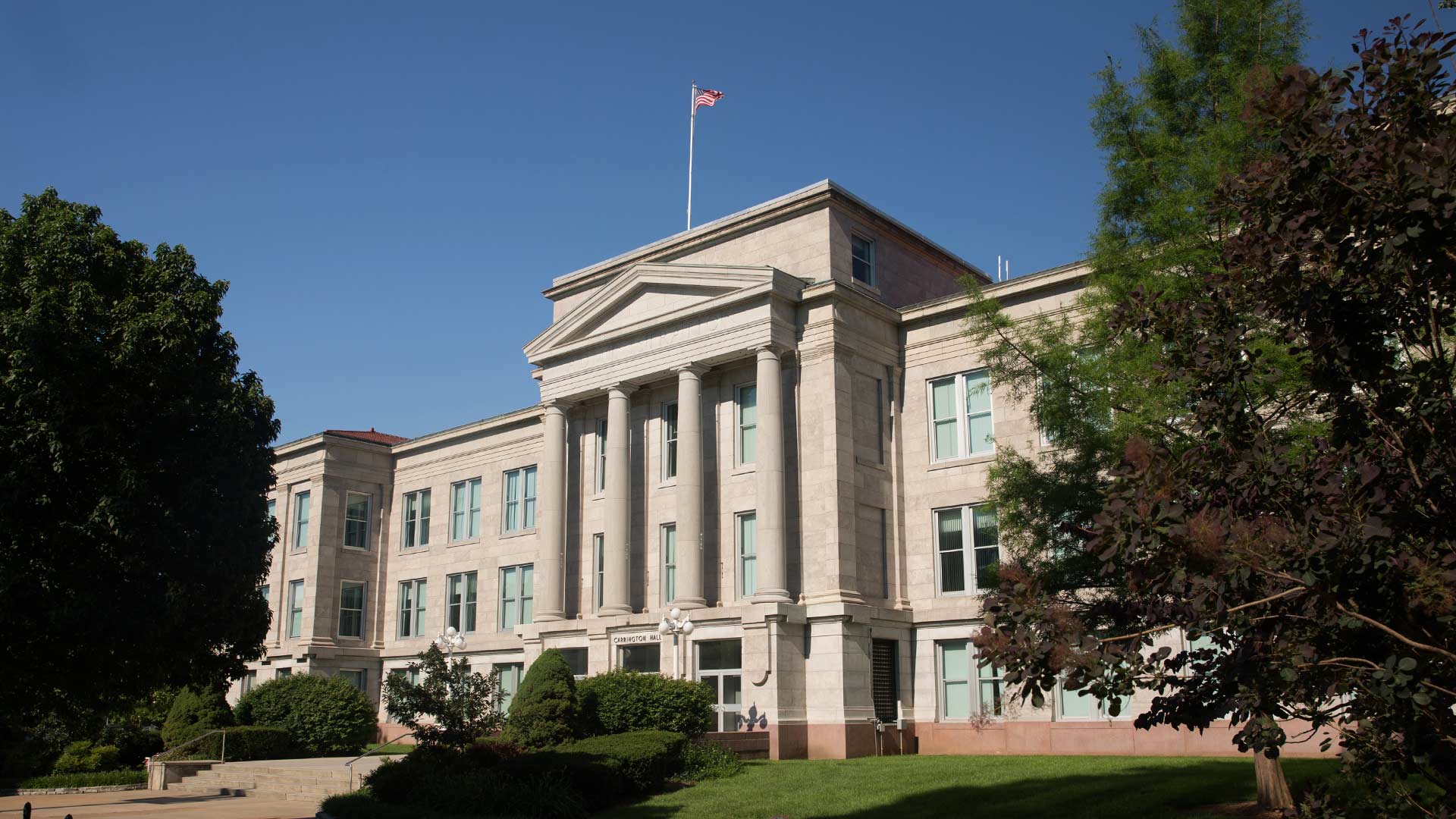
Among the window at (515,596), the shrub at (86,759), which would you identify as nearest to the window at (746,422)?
the window at (515,596)

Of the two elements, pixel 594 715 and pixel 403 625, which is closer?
pixel 594 715

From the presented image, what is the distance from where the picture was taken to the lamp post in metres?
28.7

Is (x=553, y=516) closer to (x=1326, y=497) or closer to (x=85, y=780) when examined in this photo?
(x=85, y=780)

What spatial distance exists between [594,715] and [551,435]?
36.8 ft

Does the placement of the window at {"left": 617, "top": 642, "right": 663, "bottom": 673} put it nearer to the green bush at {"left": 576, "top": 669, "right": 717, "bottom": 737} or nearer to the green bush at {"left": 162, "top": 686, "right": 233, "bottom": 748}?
the green bush at {"left": 576, "top": 669, "right": 717, "bottom": 737}

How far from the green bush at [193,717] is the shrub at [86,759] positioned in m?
1.55

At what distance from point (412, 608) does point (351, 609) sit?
98.8 inches

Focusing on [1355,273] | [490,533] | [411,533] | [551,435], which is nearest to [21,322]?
[1355,273]

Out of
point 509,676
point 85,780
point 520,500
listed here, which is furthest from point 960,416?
point 85,780

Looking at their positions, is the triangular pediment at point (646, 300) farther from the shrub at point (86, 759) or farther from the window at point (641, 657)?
the shrub at point (86, 759)

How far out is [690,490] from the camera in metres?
30.9

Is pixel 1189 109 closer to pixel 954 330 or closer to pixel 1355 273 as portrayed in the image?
pixel 1355 273

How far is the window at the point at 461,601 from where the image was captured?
43.1 m

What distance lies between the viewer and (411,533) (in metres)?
46.5
